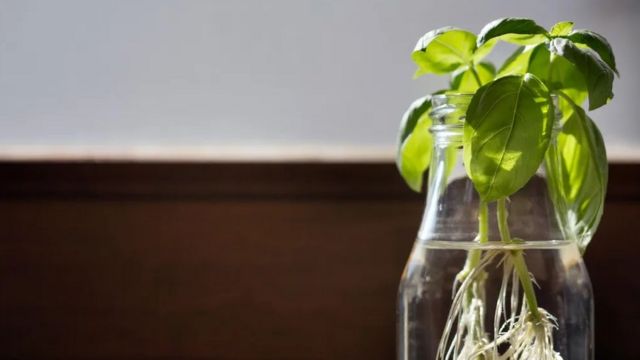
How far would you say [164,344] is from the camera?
859 millimetres

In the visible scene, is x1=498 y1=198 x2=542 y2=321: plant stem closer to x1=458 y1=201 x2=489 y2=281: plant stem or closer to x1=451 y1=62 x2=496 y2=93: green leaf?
x1=458 y1=201 x2=489 y2=281: plant stem

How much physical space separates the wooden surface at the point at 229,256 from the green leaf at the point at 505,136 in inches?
12.2

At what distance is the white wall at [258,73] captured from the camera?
0.93 meters

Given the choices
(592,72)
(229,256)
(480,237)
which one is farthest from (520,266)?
(229,256)

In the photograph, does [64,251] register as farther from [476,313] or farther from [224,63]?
[476,313]

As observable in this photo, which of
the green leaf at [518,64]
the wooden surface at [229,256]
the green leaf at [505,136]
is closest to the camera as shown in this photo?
the green leaf at [505,136]

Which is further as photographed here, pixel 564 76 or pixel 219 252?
pixel 219 252

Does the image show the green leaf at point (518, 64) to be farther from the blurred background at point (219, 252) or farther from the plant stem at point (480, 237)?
the blurred background at point (219, 252)

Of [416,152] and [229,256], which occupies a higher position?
[416,152]

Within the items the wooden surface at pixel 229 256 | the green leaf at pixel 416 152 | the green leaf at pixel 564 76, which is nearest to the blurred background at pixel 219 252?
the wooden surface at pixel 229 256

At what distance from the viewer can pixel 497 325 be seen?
61 cm

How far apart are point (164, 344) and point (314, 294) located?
162 millimetres

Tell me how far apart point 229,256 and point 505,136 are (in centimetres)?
40

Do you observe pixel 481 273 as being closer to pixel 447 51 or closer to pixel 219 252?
pixel 447 51
